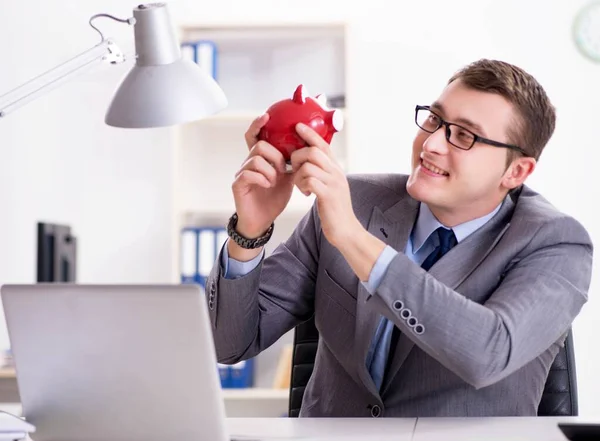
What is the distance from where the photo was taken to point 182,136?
375cm

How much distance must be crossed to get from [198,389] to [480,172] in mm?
834

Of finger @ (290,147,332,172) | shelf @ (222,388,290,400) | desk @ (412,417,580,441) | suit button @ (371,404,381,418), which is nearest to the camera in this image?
desk @ (412,417,580,441)

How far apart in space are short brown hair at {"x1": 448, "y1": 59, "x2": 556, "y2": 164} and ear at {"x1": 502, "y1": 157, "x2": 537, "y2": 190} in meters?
0.01

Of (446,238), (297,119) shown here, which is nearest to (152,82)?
(297,119)

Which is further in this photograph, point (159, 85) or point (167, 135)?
point (167, 135)

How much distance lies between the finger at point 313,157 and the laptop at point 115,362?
1.39ft

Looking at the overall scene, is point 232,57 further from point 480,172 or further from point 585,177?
point 480,172

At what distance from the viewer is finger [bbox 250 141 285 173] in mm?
1520

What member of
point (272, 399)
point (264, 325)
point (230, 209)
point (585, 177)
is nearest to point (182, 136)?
point (230, 209)

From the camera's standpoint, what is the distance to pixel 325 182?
4.83 feet

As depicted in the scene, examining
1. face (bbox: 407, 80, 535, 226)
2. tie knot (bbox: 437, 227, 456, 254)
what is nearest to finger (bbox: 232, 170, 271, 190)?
face (bbox: 407, 80, 535, 226)

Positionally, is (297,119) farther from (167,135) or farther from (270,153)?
(167,135)

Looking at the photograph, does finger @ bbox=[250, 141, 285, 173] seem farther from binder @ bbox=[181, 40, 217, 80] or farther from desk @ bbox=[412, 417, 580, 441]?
binder @ bbox=[181, 40, 217, 80]

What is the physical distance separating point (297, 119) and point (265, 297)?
0.52 meters
